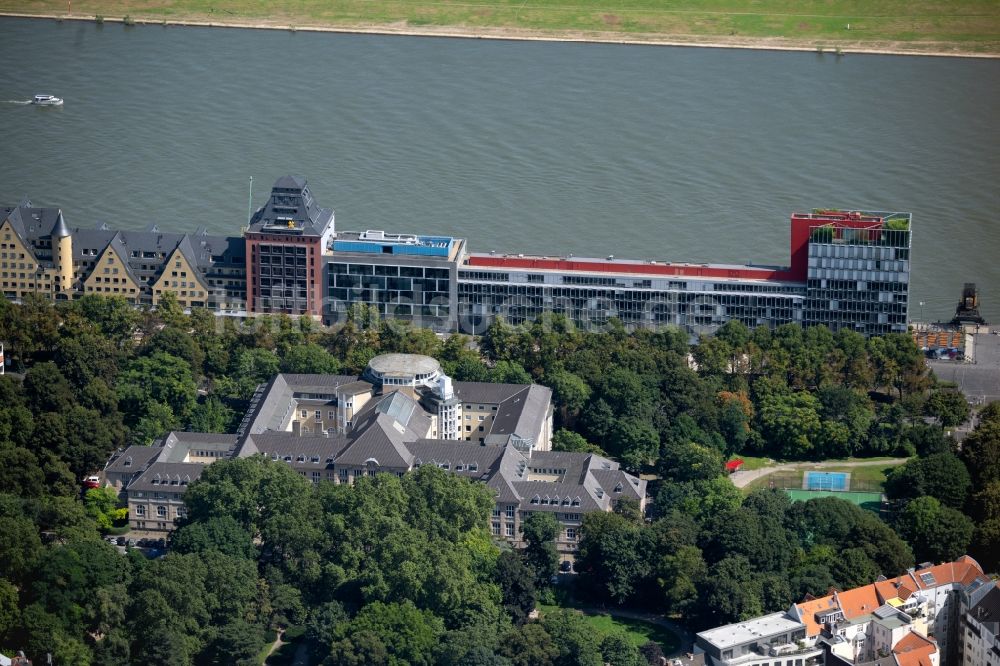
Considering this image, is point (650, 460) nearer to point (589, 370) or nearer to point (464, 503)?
point (589, 370)

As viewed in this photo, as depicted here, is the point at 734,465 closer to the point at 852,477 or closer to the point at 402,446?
the point at 852,477

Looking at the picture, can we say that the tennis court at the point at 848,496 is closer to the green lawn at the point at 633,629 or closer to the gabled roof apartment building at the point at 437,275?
the green lawn at the point at 633,629

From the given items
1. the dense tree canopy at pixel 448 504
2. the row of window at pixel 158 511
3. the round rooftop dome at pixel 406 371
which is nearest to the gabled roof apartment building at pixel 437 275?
the dense tree canopy at pixel 448 504

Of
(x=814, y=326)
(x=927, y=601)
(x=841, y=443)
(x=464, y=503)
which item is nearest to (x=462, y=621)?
(x=464, y=503)

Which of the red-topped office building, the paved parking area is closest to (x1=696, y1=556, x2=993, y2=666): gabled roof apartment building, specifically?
the paved parking area

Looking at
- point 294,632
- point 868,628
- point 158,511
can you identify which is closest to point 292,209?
point 158,511
